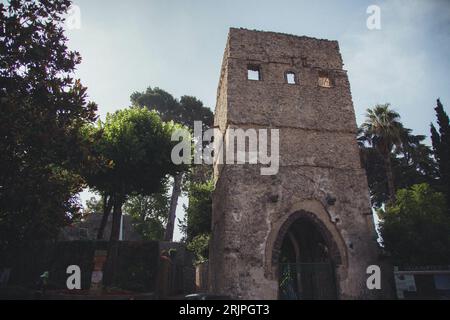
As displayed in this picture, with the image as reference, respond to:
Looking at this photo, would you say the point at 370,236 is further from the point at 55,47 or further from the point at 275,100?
the point at 55,47

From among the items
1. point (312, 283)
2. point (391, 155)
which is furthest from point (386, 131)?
point (312, 283)

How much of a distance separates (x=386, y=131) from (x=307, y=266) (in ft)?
40.1

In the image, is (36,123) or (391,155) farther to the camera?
(391,155)

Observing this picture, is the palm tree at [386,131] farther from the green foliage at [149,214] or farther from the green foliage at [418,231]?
the green foliage at [149,214]

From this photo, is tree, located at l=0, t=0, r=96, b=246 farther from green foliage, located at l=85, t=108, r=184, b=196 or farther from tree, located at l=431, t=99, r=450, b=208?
tree, located at l=431, t=99, r=450, b=208

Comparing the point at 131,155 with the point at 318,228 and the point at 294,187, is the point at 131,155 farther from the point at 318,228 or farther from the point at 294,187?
the point at 318,228

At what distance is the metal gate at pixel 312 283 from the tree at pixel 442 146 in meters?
12.7

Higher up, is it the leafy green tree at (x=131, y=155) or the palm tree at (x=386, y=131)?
the palm tree at (x=386, y=131)

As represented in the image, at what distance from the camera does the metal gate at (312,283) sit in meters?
12.2

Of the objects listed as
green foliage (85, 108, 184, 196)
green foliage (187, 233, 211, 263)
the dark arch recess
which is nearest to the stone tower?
the dark arch recess

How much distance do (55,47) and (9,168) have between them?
410 cm

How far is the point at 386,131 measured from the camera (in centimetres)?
2077

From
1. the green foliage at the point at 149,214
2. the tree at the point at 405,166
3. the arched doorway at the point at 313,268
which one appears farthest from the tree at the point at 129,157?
the tree at the point at 405,166
